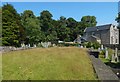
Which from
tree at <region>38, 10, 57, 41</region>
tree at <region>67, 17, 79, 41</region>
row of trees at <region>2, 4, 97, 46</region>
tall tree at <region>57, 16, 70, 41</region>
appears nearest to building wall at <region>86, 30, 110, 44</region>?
tall tree at <region>57, 16, 70, 41</region>

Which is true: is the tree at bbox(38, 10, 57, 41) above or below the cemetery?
above

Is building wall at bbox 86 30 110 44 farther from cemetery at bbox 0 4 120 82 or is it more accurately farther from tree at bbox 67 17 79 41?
tree at bbox 67 17 79 41

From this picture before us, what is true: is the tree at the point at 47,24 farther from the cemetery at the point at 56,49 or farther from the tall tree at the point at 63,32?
the tall tree at the point at 63,32

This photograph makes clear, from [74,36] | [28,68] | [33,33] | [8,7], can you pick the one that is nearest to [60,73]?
[28,68]

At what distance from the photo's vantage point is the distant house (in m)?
89.2

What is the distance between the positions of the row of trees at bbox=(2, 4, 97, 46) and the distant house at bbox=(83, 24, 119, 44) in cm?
790

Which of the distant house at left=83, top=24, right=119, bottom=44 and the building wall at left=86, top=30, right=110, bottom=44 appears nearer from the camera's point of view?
the distant house at left=83, top=24, right=119, bottom=44

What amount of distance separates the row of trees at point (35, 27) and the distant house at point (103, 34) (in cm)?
790

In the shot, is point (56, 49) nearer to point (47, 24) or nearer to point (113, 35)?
point (113, 35)

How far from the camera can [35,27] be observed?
7438 centimetres

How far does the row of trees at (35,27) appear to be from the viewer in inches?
2068

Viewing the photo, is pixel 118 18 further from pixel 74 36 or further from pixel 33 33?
pixel 74 36

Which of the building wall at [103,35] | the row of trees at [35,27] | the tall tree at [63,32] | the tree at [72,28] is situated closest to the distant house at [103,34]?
the building wall at [103,35]

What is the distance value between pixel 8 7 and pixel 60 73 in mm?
52329
